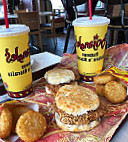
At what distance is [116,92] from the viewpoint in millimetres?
882

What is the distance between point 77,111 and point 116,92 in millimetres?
308

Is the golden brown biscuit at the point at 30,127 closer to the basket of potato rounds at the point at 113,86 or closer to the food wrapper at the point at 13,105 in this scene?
the food wrapper at the point at 13,105

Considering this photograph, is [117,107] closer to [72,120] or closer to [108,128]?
[108,128]

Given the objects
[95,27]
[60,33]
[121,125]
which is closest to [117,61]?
[95,27]

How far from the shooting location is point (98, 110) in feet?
2.49

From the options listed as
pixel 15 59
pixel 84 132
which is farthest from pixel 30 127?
pixel 15 59

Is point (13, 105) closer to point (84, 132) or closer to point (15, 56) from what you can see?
point (15, 56)

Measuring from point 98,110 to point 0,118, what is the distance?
454 millimetres

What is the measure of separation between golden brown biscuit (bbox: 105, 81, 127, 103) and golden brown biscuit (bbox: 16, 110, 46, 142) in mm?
420

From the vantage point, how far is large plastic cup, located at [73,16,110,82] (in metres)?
0.99

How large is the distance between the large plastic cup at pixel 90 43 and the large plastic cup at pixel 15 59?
36cm

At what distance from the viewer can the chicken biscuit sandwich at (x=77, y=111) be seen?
70 centimetres

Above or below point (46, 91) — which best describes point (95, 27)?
above

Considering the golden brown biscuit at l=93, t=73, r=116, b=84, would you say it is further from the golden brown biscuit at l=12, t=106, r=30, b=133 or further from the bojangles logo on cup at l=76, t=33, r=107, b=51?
the golden brown biscuit at l=12, t=106, r=30, b=133
